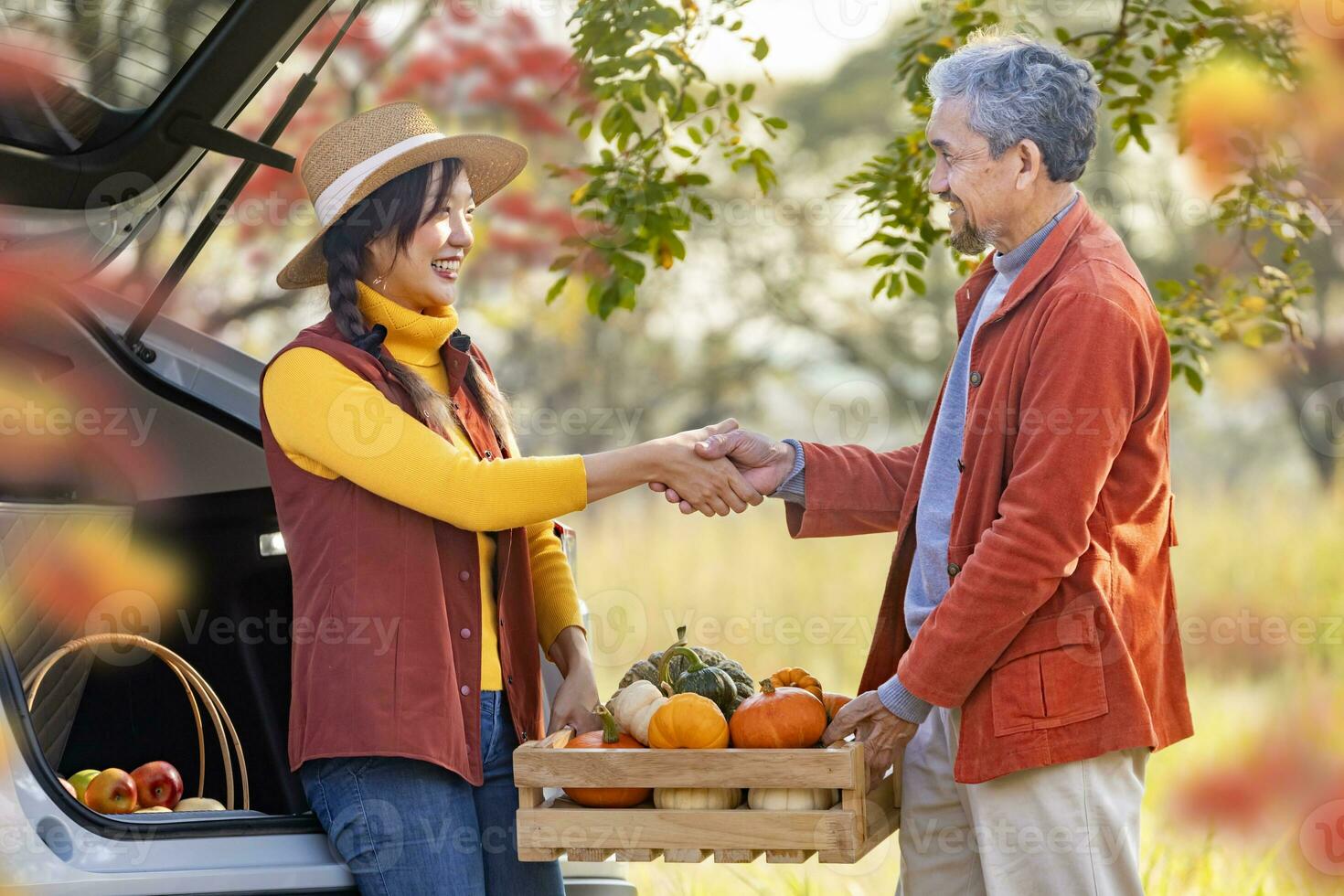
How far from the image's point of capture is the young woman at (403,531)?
2.20 metres

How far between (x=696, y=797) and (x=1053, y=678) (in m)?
0.56

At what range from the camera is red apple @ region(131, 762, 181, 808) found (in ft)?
9.05

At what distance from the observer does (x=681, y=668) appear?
2484 mm

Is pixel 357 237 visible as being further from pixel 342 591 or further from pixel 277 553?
pixel 277 553

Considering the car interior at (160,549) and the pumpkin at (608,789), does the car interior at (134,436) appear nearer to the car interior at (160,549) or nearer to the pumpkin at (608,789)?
the car interior at (160,549)

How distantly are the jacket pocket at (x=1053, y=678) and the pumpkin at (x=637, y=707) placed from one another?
52 cm

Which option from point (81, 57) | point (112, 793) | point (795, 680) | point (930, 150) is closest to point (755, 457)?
point (795, 680)

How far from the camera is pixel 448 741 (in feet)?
7.31

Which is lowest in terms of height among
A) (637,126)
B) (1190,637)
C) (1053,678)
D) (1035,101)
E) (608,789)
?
(608,789)

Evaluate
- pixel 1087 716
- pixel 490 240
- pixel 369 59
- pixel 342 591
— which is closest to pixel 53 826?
pixel 342 591

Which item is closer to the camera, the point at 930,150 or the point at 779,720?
the point at 779,720

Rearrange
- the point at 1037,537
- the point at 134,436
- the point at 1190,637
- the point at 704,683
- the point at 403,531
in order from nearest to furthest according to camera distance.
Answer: the point at 1037,537 → the point at 403,531 → the point at 704,683 → the point at 134,436 → the point at 1190,637

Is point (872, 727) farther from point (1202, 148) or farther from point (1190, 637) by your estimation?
point (1190, 637)

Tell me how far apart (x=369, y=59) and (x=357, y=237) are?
4763 mm
